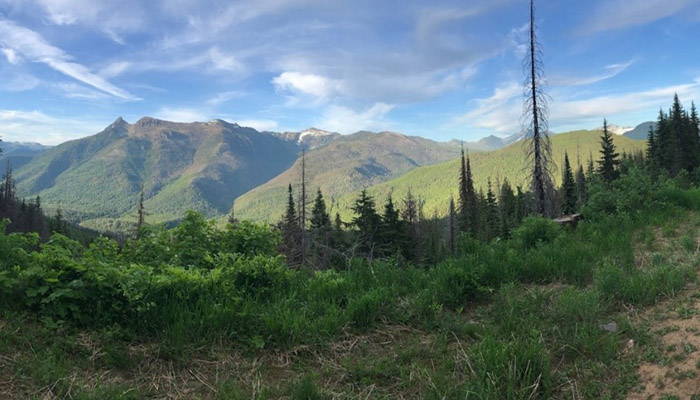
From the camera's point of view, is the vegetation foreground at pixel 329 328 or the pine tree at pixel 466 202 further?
the pine tree at pixel 466 202

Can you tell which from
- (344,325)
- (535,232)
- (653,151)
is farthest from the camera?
(653,151)

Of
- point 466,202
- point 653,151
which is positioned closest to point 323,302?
point 466,202

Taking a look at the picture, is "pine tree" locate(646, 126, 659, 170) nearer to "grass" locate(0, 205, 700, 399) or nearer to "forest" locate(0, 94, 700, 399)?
"forest" locate(0, 94, 700, 399)

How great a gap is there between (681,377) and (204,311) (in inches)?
184

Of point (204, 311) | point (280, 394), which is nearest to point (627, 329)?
point (280, 394)

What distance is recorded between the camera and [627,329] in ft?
13.9

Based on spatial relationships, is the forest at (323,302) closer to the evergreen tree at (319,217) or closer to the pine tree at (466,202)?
the evergreen tree at (319,217)

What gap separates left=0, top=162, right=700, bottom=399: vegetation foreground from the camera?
11.7 feet

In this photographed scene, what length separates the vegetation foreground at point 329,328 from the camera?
11.7ft

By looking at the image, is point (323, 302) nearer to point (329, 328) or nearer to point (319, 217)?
point (329, 328)

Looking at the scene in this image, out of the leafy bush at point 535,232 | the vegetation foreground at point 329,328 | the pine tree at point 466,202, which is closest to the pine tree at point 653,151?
the pine tree at point 466,202

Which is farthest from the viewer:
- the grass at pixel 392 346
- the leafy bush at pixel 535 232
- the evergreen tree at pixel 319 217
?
the evergreen tree at pixel 319 217

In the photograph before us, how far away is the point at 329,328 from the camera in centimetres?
470

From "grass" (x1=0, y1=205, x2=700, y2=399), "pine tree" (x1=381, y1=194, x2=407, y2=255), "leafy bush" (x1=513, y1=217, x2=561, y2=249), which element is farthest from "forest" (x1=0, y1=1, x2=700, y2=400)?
"pine tree" (x1=381, y1=194, x2=407, y2=255)
